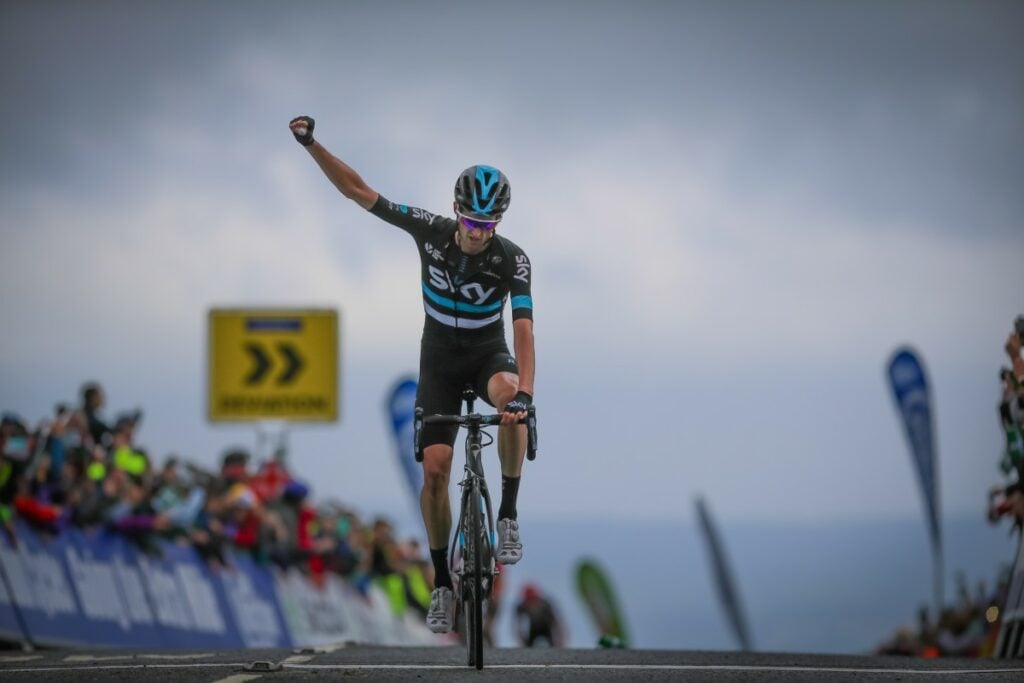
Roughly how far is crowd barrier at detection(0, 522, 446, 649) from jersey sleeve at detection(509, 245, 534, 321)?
25.3ft

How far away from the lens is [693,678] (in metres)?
8.43

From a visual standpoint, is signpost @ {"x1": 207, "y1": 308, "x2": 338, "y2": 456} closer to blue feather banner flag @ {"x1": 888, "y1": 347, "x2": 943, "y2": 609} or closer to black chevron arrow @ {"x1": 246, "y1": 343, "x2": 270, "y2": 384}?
black chevron arrow @ {"x1": 246, "y1": 343, "x2": 270, "y2": 384}

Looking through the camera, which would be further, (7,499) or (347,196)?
(7,499)

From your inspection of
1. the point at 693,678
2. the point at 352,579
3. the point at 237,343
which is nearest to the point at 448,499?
the point at 693,678

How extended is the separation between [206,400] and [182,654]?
1623 cm

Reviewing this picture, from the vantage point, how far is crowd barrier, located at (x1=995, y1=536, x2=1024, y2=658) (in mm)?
11945

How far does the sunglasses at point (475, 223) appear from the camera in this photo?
30.1 feet

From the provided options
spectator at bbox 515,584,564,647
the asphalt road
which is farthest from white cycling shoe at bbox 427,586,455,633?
spectator at bbox 515,584,564,647

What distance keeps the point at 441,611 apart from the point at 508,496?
783 millimetres

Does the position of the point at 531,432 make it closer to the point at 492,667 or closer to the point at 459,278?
the point at 459,278

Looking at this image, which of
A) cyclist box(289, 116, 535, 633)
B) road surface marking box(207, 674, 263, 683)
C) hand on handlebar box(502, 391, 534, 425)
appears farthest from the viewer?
cyclist box(289, 116, 535, 633)

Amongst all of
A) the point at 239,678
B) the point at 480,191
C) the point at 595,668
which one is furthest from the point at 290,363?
the point at 239,678

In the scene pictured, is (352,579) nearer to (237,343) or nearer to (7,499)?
(237,343)

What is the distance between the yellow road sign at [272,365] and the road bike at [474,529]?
17123 mm
